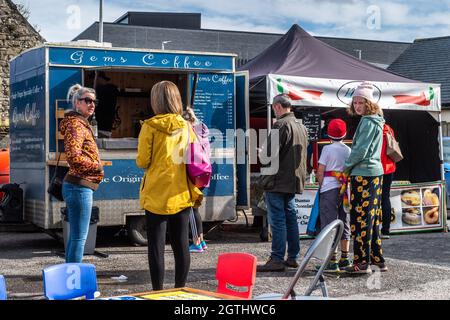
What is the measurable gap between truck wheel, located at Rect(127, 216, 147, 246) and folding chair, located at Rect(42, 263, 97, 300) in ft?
19.3

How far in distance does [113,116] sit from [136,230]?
6.14 ft

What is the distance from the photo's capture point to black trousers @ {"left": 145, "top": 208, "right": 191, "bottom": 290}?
5672 mm

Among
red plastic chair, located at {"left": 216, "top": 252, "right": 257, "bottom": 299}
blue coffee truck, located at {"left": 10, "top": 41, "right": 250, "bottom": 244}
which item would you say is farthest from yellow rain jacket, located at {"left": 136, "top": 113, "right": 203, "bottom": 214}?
blue coffee truck, located at {"left": 10, "top": 41, "right": 250, "bottom": 244}

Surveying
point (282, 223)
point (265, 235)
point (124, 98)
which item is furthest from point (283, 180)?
point (124, 98)

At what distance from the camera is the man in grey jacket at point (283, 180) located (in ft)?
25.1

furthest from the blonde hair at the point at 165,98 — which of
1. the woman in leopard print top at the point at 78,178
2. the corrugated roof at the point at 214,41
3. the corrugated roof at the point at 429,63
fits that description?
the corrugated roof at the point at 214,41

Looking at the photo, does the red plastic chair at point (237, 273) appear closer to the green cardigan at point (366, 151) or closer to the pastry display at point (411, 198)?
the green cardigan at point (366, 151)

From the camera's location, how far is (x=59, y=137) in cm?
923

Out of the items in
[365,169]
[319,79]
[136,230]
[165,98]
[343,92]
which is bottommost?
[136,230]

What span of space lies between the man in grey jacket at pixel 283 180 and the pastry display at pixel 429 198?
4.03 meters

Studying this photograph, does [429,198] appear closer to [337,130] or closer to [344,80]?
[344,80]

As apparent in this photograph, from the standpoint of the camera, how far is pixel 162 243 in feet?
18.7

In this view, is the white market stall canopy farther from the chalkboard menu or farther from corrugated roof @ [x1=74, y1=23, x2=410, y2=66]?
corrugated roof @ [x1=74, y1=23, x2=410, y2=66]
